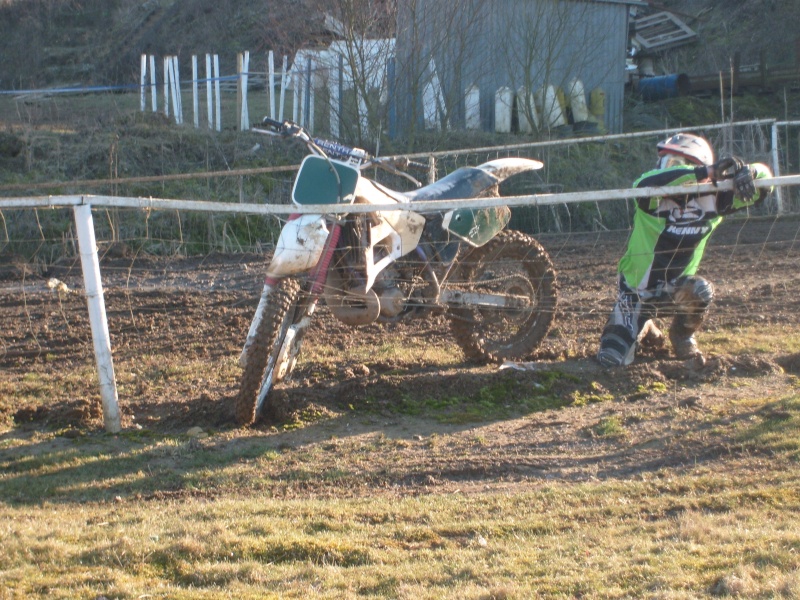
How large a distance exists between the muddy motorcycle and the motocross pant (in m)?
0.56

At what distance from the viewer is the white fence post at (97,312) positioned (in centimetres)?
596

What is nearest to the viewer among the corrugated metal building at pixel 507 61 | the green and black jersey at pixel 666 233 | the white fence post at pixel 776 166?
the green and black jersey at pixel 666 233

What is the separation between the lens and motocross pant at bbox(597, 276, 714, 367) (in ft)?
25.0

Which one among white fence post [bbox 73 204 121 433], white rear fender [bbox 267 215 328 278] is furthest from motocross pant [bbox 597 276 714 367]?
white fence post [bbox 73 204 121 433]

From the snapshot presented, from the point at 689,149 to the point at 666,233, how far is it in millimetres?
672

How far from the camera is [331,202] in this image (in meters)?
6.38

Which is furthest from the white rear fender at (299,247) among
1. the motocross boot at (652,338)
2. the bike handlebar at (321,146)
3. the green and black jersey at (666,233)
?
the motocross boot at (652,338)

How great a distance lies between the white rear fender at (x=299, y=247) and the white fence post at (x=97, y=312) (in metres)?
1.07

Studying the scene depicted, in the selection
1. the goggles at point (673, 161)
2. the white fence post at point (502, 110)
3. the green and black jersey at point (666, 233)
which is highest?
the white fence post at point (502, 110)

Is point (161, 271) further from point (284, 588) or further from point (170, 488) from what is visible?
point (284, 588)

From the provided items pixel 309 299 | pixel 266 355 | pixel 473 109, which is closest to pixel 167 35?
pixel 473 109

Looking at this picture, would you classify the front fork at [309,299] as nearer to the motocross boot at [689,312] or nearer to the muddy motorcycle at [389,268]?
the muddy motorcycle at [389,268]

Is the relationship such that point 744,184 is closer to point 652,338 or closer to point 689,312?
point 689,312

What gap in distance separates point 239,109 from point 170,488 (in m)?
15.0
